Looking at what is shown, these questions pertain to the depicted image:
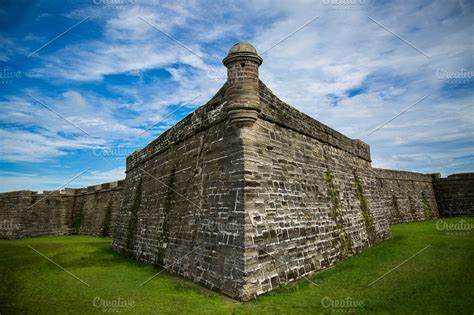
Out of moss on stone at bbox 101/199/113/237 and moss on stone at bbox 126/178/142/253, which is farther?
moss on stone at bbox 101/199/113/237

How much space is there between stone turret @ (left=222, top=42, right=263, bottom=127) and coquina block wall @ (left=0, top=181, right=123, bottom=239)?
16.5 meters

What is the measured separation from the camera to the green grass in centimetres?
519

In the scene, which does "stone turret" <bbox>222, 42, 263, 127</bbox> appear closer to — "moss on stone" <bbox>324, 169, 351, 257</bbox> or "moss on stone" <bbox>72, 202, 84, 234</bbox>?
"moss on stone" <bbox>324, 169, 351, 257</bbox>

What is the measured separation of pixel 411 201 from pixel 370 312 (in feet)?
74.1

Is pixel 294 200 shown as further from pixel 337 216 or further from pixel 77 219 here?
pixel 77 219

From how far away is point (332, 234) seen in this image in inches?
363

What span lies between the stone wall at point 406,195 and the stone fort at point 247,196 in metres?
8.24

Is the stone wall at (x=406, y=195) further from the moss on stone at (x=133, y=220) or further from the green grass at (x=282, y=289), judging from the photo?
the moss on stone at (x=133, y=220)

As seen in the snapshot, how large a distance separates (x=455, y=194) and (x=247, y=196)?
27.4m

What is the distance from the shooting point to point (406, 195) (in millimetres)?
23234

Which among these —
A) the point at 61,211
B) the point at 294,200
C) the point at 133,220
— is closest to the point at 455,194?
the point at 294,200

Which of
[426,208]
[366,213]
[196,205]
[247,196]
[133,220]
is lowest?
[426,208]

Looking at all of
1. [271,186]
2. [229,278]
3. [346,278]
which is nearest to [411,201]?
[346,278]

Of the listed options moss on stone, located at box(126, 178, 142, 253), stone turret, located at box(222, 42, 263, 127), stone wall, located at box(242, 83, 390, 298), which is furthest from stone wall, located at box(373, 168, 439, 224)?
moss on stone, located at box(126, 178, 142, 253)
